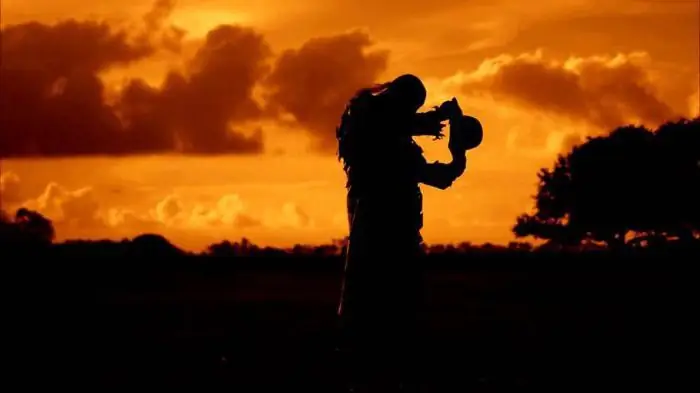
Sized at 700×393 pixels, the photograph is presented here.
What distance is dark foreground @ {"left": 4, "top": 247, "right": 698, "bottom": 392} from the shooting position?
1355 centimetres

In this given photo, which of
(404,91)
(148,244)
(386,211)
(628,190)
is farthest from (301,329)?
(628,190)

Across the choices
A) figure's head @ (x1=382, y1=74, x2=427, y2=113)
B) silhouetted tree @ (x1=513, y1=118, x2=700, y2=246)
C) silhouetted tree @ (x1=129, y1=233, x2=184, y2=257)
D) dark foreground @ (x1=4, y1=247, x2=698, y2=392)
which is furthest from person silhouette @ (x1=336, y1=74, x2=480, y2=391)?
silhouetted tree @ (x1=513, y1=118, x2=700, y2=246)

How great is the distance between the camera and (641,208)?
77.6 metres

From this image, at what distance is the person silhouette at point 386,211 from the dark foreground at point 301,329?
41 centimetres

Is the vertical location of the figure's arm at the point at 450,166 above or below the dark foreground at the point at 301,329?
above

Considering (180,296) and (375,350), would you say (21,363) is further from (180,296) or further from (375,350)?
(180,296)

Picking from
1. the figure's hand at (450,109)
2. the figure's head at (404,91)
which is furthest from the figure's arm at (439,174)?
the figure's head at (404,91)

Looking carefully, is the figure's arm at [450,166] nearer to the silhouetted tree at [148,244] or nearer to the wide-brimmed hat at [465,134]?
the wide-brimmed hat at [465,134]

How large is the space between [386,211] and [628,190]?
68000 millimetres

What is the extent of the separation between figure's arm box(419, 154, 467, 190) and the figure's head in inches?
25.6

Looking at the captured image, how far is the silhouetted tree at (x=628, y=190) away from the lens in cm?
7775

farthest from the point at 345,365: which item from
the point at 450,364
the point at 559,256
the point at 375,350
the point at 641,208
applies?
the point at 641,208

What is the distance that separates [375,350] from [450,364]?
157cm

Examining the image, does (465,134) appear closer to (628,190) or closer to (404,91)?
(404,91)
